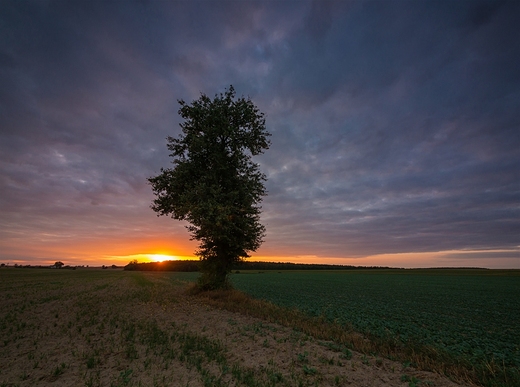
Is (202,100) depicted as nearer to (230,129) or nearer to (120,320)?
(230,129)

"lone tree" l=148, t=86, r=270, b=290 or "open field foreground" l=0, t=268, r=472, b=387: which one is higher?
"lone tree" l=148, t=86, r=270, b=290

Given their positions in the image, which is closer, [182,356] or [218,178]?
[182,356]

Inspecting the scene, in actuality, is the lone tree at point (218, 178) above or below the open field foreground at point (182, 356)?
above

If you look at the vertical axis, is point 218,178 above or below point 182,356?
above

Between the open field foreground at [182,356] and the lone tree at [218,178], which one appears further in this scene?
the lone tree at [218,178]

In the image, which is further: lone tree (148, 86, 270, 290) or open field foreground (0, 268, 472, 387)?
lone tree (148, 86, 270, 290)

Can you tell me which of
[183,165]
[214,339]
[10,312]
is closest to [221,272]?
[183,165]

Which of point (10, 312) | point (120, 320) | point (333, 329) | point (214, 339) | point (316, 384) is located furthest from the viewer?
point (10, 312)

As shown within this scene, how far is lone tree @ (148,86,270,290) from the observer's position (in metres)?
22.2

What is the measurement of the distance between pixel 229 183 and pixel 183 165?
4243 millimetres

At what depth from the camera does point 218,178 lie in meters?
23.1

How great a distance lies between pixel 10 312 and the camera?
1881 cm

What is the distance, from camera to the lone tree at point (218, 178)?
72.7 ft

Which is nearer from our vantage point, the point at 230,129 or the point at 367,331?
the point at 367,331
